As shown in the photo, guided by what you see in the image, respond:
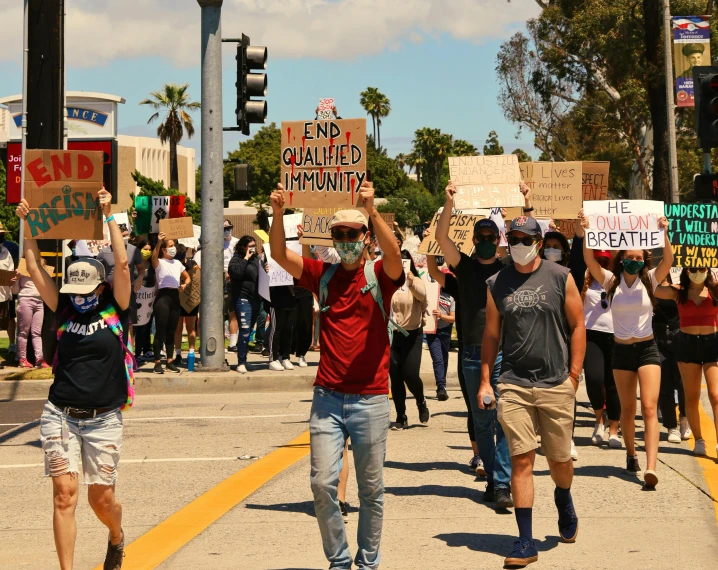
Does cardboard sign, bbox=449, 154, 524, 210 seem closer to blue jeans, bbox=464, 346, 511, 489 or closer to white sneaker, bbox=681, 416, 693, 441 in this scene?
blue jeans, bbox=464, 346, 511, 489

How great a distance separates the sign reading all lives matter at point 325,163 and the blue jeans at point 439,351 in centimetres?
402

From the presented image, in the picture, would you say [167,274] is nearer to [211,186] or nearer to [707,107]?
[211,186]

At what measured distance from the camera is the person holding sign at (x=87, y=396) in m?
6.07

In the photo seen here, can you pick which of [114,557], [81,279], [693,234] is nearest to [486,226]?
[693,234]

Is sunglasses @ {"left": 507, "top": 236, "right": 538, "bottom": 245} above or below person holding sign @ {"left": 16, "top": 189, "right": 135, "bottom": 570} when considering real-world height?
above

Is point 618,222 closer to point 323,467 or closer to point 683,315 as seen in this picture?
point 683,315

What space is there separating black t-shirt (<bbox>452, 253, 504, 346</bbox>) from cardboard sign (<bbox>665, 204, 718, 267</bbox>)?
2282 mm

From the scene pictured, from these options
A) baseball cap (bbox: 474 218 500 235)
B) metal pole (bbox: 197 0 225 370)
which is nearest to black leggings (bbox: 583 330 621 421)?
baseball cap (bbox: 474 218 500 235)

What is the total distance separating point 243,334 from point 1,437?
5.00 m

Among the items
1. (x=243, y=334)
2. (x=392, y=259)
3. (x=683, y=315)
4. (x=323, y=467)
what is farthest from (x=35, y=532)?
(x=243, y=334)

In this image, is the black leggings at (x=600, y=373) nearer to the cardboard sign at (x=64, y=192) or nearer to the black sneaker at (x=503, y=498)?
the black sneaker at (x=503, y=498)

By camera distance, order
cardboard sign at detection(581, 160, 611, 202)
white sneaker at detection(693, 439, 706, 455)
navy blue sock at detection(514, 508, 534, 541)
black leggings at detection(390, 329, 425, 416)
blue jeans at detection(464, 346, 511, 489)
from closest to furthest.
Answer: navy blue sock at detection(514, 508, 534, 541) < blue jeans at detection(464, 346, 511, 489) < white sneaker at detection(693, 439, 706, 455) < black leggings at detection(390, 329, 425, 416) < cardboard sign at detection(581, 160, 611, 202)

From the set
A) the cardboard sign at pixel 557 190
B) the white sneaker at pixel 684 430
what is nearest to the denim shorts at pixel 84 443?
the white sneaker at pixel 684 430

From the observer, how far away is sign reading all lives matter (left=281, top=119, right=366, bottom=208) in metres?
9.54
